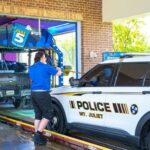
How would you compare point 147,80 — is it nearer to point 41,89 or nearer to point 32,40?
point 41,89

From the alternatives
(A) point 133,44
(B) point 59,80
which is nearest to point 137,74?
(B) point 59,80

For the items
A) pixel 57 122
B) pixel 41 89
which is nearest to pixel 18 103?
pixel 57 122

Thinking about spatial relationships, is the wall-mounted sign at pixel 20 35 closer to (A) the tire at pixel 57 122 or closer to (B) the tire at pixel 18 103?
(B) the tire at pixel 18 103

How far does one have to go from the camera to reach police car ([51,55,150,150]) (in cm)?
665

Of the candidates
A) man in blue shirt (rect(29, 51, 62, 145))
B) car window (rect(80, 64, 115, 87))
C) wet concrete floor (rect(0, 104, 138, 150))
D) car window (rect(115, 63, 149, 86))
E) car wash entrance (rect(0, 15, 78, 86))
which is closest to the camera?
car window (rect(115, 63, 149, 86))

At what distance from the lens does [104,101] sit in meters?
7.27

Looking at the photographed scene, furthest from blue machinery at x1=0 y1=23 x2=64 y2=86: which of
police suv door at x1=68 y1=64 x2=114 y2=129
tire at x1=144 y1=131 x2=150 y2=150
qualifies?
tire at x1=144 y1=131 x2=150 y2=150

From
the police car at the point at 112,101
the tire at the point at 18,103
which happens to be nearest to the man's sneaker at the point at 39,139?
the police car at the point at 112,101

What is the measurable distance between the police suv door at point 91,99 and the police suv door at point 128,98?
181 mm

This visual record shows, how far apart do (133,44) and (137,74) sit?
71.7ft

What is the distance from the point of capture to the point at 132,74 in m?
7.10

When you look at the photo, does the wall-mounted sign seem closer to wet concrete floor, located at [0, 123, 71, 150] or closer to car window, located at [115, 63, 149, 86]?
wet concrete floor, located at [0, 123, 71, 150]

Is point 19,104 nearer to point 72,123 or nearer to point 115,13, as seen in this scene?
point 115,13

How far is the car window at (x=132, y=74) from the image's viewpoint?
6906mm
